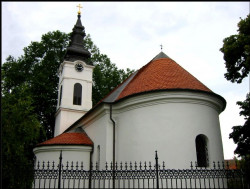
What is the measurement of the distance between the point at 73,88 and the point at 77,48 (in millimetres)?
3603

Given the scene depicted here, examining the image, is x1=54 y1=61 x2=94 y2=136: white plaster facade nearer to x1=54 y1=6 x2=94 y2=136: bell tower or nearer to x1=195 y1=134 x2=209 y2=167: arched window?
x1=54 y1=6 x2=94 y2=136: bell tower

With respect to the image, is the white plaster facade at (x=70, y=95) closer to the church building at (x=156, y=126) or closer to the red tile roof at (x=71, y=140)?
the red tile roof at (x=71, y=140)

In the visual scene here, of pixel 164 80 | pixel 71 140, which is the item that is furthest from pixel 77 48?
pixel 164 80

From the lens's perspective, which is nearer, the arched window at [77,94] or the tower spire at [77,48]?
the arched window at [77,94]

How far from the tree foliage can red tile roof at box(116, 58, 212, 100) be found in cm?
136

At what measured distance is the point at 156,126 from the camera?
11.6 m

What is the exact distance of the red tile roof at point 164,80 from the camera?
12023 millimetres

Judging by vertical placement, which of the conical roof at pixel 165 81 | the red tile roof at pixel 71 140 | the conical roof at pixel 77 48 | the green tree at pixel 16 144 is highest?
the conical roof at pixel 77 48

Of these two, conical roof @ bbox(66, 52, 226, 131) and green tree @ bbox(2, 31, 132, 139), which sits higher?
green tree @ bbox(2, 31, 132, 139)

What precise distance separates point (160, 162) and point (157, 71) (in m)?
4.54

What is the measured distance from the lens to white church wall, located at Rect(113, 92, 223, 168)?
36.3ft

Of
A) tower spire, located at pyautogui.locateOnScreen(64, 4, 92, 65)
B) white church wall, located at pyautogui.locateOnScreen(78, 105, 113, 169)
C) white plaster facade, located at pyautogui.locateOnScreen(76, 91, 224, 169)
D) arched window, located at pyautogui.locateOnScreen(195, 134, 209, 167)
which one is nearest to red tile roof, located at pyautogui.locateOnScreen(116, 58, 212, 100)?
white plaster facade, located at pyautogui.locateOnScreen(76, 91, 224, 169)

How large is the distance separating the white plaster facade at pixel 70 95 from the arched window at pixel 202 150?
40.4ft

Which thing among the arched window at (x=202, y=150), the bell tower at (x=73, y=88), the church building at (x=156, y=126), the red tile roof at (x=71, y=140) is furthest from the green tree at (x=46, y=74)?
the arched window at (x=202, y=150)
